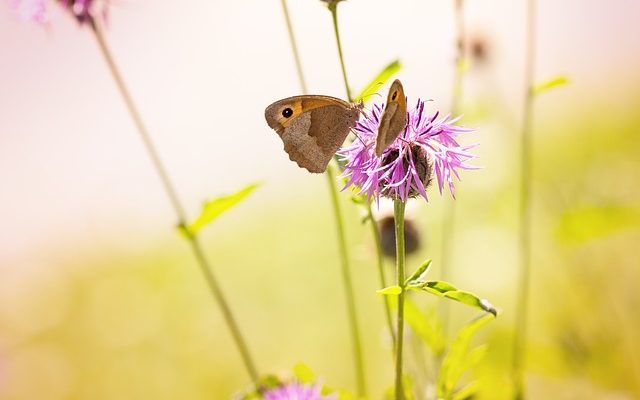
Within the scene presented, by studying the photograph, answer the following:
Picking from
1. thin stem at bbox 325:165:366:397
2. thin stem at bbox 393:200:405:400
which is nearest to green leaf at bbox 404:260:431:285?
thin stem at bbox 393:200:405:400

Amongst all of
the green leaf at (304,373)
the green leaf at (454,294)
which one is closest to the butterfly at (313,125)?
the green leaf at (454,294)

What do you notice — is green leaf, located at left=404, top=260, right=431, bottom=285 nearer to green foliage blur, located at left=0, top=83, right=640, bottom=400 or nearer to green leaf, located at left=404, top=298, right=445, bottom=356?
green leaf, located at left=404, top=298, right=445, bottom=356

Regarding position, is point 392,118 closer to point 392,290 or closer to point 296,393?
point 392,290

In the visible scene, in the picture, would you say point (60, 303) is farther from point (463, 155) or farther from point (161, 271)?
point (463, 155)

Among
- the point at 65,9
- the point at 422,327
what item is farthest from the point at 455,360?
the point at 65,9

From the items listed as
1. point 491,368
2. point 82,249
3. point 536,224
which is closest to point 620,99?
point 536,224

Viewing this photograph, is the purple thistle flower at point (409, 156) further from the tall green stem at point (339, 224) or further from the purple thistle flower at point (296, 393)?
the purple thistle flower at point (296, 393)
